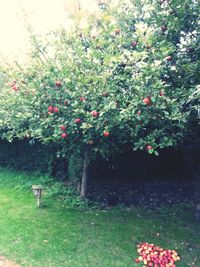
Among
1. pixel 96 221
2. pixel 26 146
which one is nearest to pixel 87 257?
pixel 96 221

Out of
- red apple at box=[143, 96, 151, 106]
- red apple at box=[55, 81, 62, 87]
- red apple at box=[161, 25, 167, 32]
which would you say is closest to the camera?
red apple at box=[143, 96, 151, 106]

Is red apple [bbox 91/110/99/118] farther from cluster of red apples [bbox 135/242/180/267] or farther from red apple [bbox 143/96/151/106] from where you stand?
cluster of red apples [bbox 135/242/180/267]

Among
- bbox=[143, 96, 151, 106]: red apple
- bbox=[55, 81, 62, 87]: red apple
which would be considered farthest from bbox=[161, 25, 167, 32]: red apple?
bbox=[55, 81, 62, 87]: red apple

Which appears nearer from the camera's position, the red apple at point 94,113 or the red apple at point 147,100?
the red apple at point 147,100

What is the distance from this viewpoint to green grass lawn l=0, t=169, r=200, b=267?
20.3ft

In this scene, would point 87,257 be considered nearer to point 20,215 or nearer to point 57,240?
point 57,240

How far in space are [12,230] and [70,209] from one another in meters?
2.12

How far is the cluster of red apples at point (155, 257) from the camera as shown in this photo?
18.4 feet

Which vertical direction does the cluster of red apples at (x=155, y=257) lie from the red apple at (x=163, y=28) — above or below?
below

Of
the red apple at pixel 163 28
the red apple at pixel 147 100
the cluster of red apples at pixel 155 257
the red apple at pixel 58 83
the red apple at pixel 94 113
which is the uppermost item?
the red apple at pixel 163 28

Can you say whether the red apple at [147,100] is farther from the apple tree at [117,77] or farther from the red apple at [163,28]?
the red apple at [163,28]

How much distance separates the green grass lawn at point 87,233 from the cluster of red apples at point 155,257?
1.01ft

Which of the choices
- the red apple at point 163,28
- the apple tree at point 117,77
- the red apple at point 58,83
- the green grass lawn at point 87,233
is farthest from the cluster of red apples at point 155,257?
the red apple at point 163,28

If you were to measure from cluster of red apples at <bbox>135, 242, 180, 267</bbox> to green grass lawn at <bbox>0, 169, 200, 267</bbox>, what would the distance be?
0.31 meters
